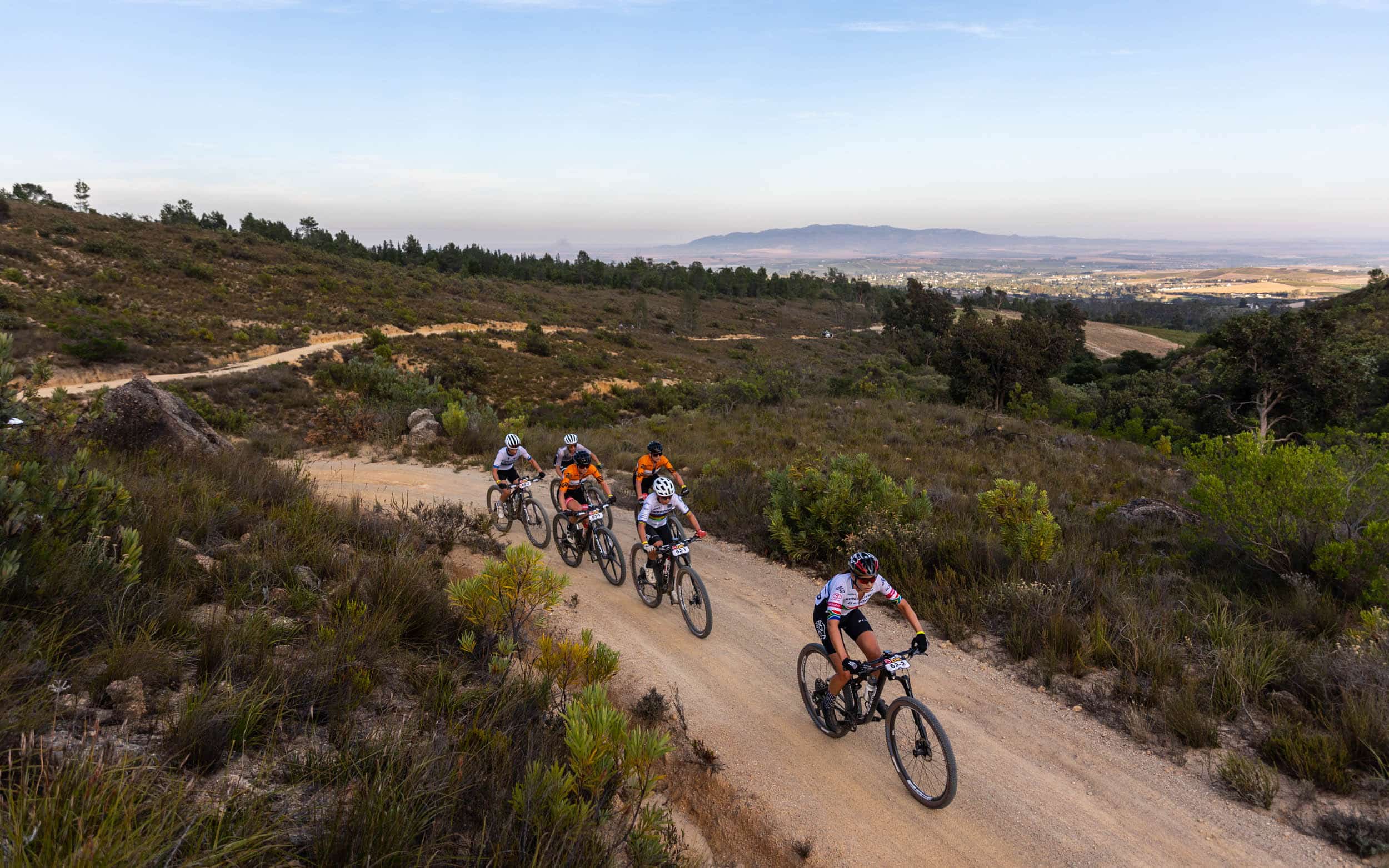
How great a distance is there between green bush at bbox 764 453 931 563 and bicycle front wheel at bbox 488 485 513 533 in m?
4.97

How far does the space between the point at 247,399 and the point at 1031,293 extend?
21364 centimetres

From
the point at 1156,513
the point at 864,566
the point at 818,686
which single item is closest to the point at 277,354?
the point at 818,686

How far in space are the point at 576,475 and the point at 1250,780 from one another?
27.7 ft

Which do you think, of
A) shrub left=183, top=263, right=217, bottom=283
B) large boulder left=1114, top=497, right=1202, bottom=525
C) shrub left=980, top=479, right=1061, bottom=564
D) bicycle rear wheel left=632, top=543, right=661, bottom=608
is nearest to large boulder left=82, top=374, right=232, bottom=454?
bicycle rear wheel left=632, top=543, right=661, bottom=608

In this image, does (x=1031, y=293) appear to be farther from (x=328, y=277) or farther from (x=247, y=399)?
(x=247, y=399)

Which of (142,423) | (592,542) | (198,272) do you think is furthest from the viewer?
(198,272)

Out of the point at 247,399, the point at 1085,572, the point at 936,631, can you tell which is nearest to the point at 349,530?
the point at 936,631

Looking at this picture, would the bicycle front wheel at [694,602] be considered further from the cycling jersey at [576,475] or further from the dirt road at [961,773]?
the cycling jersey at [576,475]

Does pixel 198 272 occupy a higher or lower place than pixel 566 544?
higher

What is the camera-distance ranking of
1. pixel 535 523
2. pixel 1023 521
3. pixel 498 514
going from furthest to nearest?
pixel 498 514 → pixel 535 523 → pixel 1023 521

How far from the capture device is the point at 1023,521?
9117 mm

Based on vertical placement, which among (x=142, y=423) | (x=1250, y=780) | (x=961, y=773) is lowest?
(x=961, y=773)

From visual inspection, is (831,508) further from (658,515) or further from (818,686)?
(818,686)

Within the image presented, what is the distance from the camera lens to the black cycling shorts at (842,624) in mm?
5477
